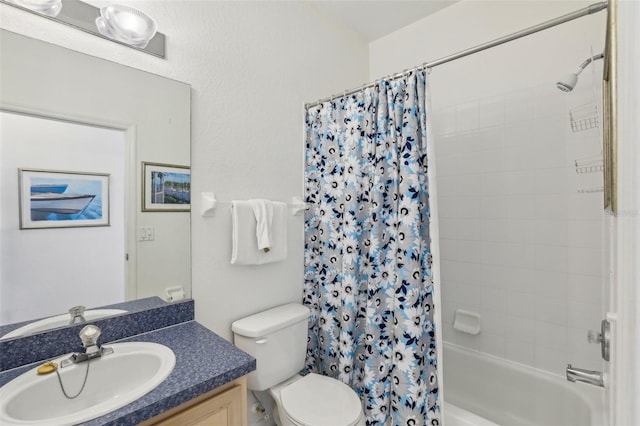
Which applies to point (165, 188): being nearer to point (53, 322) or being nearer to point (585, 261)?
point (53, 322)

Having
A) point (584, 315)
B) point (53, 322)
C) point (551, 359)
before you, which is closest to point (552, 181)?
point (584, 315)

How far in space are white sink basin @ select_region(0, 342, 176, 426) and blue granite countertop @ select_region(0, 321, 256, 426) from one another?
3 centimetres

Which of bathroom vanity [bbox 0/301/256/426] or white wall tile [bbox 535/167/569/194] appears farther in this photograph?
white wall tile [bbox 535/167/569/194]

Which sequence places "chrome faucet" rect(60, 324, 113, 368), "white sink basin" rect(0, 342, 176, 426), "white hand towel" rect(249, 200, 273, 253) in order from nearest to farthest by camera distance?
1. "white sink basin" rect(0, 342, 176, 426)
2. "chrome faucet" rect(60, 324, 113, 368)
3. "white hand towel" rect(249, 200, 273, 253)

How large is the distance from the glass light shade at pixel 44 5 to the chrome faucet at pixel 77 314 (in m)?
1.06

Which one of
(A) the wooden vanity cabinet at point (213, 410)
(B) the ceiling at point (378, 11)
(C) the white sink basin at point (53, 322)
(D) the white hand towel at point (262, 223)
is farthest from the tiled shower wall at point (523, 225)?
(C) the white sink basin at point (53, 322)

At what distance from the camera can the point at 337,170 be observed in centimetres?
180

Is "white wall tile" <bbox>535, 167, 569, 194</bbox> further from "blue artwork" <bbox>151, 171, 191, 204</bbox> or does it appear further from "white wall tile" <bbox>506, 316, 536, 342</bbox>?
"blue artwork" <bbox>151, 171, 191, 204</bbox>

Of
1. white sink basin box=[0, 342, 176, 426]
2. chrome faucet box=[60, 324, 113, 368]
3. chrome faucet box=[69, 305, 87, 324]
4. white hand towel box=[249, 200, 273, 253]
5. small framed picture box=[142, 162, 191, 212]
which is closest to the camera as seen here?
white sink basin box=[0, 342, 176, 426]

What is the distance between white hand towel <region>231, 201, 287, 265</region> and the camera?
1.56 meters

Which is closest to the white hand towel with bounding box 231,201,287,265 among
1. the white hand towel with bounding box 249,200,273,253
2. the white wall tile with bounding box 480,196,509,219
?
the white hand towel with bounding box 249,200,273,253

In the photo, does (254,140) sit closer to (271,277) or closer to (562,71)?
(271,277)

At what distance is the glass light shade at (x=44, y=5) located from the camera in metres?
1.04
